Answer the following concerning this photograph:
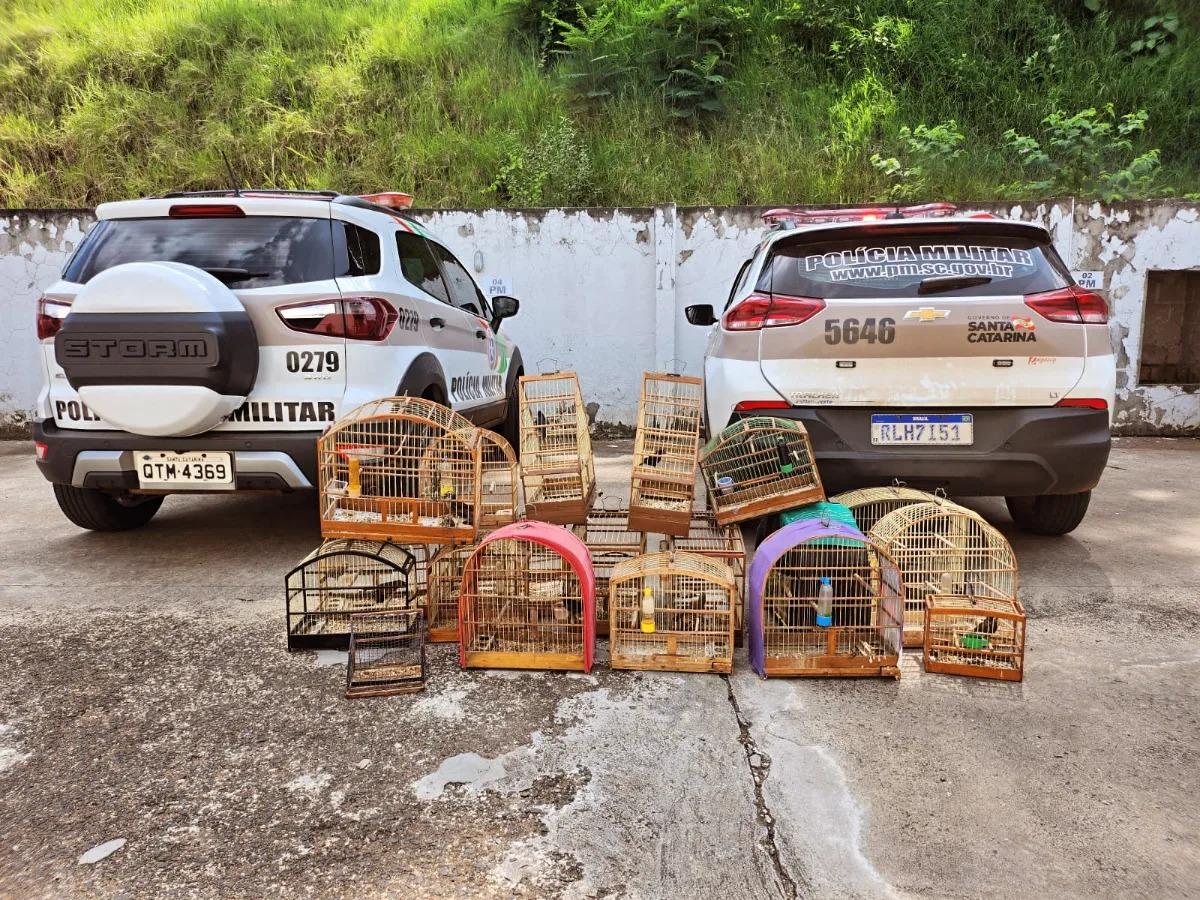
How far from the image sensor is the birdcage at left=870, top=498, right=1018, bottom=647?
3.19 metres

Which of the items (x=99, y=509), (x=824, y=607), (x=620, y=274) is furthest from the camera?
(x=620, y=274)

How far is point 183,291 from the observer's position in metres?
3.57

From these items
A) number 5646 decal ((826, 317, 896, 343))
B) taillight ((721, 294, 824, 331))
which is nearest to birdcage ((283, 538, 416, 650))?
taillight ((721, 294, 824, 331))

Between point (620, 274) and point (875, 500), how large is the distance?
16.4ft

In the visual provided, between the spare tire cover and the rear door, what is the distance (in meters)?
2.50

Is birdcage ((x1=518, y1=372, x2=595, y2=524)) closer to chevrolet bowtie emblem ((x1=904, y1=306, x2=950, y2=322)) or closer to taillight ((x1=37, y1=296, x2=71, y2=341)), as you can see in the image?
chevrolet bowtie emblem ((x1=904, y1=306, x2=950, y2=322))

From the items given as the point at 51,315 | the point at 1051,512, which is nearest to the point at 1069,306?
the point at 1051,512

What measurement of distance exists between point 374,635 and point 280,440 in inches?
47.3

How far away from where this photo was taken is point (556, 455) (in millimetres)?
→ 3645

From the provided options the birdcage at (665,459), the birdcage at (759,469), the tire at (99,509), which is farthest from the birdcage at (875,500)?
the tire at (99,509)

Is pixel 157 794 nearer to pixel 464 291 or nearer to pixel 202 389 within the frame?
pixel 202 389

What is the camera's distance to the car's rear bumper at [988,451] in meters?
3.68

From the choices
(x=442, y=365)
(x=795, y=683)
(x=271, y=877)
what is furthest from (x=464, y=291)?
(x=271, y=877)

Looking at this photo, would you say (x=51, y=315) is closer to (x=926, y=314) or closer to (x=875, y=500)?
(x=875, y=500)
